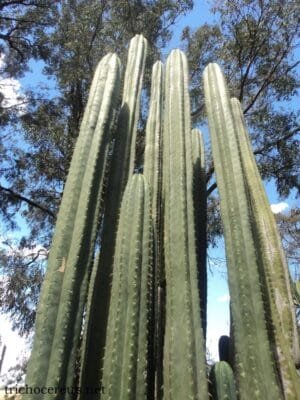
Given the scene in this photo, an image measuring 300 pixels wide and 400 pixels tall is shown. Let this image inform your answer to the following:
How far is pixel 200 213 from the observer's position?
10.9ft

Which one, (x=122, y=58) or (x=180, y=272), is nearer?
(x=180, y=272)

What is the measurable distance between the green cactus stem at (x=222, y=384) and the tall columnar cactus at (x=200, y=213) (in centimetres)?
52

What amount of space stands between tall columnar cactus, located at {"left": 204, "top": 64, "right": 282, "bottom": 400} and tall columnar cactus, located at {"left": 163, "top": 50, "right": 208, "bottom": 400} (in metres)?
0.24

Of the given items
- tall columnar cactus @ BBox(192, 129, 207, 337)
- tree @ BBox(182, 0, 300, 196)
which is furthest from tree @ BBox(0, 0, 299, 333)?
tall columnar cactus @ BBox(192, 129, 207, 337)

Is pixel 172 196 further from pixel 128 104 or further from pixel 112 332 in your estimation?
pixel 128 104

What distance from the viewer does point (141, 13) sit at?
9500 millimetres

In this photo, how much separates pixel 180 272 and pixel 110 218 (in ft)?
2.57

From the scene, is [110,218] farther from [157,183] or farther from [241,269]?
[241,269]

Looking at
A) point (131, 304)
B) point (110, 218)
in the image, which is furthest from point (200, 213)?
point (131, 304)

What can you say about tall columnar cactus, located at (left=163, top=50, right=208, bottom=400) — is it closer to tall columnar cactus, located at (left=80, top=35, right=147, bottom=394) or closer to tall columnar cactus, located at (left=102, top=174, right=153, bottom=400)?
tall columnar cactus, located at (left=102, top=174, right=153, bottom=400)

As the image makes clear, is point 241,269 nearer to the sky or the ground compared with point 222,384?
nearer to the sky

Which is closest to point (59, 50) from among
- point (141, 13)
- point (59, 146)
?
point (141, 13)

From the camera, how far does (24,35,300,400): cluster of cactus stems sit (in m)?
1.87

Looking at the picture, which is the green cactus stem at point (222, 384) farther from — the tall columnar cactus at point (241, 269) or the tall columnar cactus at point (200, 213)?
the tall columnar cactus at point (200, 213)
